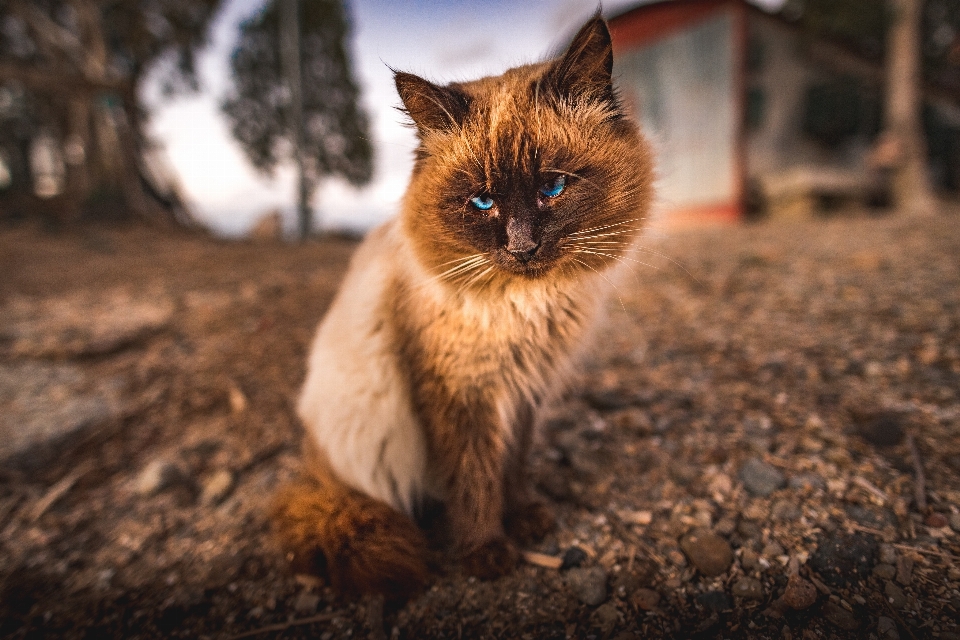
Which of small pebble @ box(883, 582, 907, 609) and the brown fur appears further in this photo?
the brown fur

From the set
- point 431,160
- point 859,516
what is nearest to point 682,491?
point 859,516

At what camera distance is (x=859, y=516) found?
1607 millimetres

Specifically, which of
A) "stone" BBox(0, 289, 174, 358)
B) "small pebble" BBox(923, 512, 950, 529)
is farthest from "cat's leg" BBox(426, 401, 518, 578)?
"stone" BBox(0, 289, 174, 358)

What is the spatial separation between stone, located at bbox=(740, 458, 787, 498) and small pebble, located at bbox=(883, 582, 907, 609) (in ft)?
1.56

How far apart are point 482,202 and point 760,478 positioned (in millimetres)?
1651

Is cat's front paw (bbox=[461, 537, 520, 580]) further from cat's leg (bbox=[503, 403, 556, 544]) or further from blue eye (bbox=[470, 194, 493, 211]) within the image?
blue eye (bbox=[470, 194, 493, 211])

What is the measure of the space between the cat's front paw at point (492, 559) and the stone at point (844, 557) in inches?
40.3

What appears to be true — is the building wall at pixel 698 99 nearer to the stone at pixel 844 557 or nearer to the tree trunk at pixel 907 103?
the tree trunk at pixel 907 103

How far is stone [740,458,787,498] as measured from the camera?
184 centimetres

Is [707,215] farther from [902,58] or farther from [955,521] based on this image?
[955,521]

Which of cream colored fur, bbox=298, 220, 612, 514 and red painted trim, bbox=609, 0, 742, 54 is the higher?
red painted trim, bbox=609, 0, 742, 54

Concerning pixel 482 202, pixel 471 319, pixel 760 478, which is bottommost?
pixel 760 478

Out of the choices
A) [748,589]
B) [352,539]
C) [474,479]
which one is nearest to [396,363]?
[474,479]

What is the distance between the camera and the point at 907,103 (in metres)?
6.31
